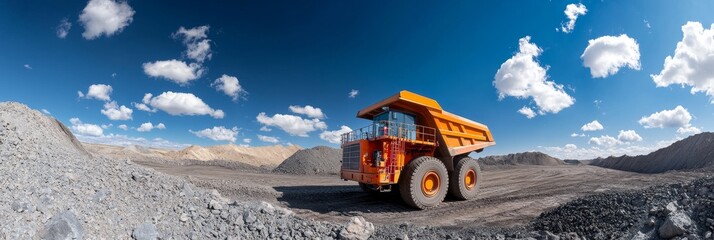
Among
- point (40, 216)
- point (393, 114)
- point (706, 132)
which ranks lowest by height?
point (40, 216)

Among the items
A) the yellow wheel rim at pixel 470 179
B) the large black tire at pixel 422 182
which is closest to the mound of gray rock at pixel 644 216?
the large black tire at pixel 422 182

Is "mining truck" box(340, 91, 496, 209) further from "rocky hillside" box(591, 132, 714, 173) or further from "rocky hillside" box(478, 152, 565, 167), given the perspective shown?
"rocky hillside" box(478, 152, 565, 167)

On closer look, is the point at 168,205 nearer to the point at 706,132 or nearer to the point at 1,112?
the point at 1,112

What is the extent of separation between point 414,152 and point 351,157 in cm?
200

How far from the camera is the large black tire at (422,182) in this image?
9.39 m

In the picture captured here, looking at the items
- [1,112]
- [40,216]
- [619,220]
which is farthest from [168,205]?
[619,220]

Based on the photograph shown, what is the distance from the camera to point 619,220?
5652 millimetres

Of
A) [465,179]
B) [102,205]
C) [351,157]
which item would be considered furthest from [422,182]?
[102,205]

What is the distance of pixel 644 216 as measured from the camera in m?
5.40

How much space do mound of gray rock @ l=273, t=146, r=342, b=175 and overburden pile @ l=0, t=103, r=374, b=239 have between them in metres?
17.1

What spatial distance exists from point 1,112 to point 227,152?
1944 inches

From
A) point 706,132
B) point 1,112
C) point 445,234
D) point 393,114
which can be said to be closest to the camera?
point 445,234

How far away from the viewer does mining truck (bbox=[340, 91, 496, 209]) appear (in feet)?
31.2

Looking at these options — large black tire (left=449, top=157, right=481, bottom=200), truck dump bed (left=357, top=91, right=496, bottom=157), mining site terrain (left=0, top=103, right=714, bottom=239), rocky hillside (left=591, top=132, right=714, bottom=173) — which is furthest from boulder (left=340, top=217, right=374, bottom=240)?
rocky hillside (left=591, top=132, right=714, bottom=173)
